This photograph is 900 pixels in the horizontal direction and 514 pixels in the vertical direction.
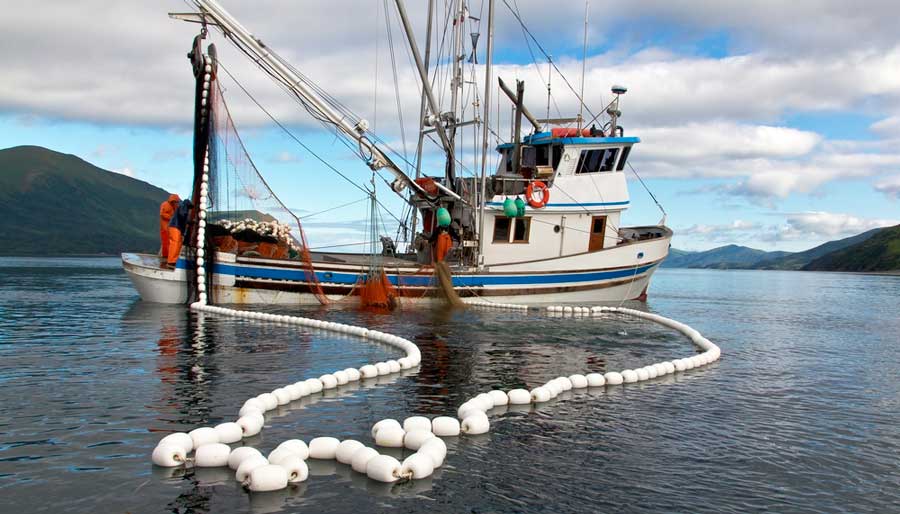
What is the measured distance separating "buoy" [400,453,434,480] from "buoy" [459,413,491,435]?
5.85 ft

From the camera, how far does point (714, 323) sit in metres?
28.8

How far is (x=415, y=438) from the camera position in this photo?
930 cm

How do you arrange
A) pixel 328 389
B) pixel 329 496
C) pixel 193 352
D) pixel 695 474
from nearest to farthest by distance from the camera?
pixel 329 496 → pixel 695 474 → pixel 328 389 → pixel 193 352

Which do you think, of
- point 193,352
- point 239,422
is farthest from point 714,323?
point 239,422

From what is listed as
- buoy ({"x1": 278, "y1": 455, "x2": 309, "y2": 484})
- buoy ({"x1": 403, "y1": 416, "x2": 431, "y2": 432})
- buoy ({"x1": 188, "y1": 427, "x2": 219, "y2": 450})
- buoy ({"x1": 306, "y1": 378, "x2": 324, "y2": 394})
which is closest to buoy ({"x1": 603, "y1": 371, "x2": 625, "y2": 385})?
buoy ({"x1": 403, "y1": 416, "x2": 431, "y2": 432})

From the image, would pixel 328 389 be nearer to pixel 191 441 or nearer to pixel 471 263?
pixel 191 441

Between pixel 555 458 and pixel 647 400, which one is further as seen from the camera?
pixel 647 400

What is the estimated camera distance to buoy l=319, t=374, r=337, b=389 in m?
12.7

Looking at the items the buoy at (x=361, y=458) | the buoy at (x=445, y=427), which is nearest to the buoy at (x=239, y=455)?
the buoy at (x=361, y=458)

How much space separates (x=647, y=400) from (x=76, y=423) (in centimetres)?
881

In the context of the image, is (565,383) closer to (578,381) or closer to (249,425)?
(578,381)

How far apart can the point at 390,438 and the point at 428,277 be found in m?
18.8

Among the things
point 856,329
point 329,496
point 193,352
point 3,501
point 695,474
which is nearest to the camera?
point 3,501

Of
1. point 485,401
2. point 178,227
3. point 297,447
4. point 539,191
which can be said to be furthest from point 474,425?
point 539,191
